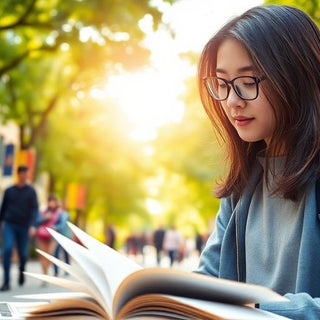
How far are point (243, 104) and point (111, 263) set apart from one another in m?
0.58

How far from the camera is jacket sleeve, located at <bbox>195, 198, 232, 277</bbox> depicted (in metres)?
2.41

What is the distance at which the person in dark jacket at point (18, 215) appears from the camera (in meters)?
11.5

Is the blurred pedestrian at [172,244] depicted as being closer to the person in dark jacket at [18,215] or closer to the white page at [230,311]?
the person in dark jacket at [18,215]

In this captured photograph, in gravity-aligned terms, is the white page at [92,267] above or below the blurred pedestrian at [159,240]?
above

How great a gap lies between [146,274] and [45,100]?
78.2 feet

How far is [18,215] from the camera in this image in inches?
455

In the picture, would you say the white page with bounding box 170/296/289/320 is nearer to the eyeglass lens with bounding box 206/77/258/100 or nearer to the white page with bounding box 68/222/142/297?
the white page with bounding box 68/222/142/297

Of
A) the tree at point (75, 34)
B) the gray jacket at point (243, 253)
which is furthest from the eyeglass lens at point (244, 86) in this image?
the tree at point (75, 34)

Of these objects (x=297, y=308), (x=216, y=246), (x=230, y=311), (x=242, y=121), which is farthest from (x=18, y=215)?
(x=230, y=311)

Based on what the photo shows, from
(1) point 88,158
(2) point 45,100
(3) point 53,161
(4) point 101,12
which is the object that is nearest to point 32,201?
(4) point 101,12

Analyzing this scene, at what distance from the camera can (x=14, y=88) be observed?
2297 cm

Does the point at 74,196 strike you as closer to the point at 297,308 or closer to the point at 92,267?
the point at 92,267

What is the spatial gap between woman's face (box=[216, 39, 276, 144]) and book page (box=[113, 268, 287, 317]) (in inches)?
24.2

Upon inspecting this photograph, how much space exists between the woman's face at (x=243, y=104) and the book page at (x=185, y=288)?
62cm
